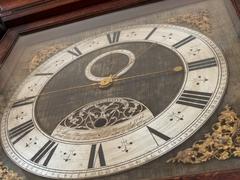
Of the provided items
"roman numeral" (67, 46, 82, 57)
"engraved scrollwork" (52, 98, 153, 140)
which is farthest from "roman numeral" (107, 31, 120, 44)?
"engraved scrollwork" (52, 98, 153, 140)

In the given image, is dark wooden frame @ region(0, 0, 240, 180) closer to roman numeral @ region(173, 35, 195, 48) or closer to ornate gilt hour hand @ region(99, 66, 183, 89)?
roman numeral @ region(173, 35, 195, 48)

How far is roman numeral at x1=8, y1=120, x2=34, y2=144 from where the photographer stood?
4.38 ft

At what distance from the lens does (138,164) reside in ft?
3.57

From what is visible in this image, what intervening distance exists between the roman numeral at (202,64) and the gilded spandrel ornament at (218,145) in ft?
0.81

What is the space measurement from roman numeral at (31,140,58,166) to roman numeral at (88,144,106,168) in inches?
4.9

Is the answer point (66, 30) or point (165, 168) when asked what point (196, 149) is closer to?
point (165, 168)

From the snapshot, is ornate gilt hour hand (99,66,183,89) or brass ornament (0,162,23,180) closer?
brass ornament (0,162,23,180)

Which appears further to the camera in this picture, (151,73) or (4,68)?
(4,68)

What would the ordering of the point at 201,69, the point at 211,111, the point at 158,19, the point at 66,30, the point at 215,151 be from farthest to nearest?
the point at 66,30 < the point at 158,19 < the point at 201,69 < the point at 211,111 < the point at 215,151

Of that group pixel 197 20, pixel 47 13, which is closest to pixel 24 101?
pixel 47 13

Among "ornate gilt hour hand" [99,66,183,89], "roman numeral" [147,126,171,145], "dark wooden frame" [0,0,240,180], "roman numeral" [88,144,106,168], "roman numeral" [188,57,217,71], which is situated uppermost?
"dark wooden frame" [0,0,240,180]

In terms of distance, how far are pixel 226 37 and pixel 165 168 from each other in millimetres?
564

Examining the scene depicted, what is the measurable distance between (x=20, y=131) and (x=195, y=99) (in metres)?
0.54

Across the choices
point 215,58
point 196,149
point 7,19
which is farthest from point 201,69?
point 7,19
